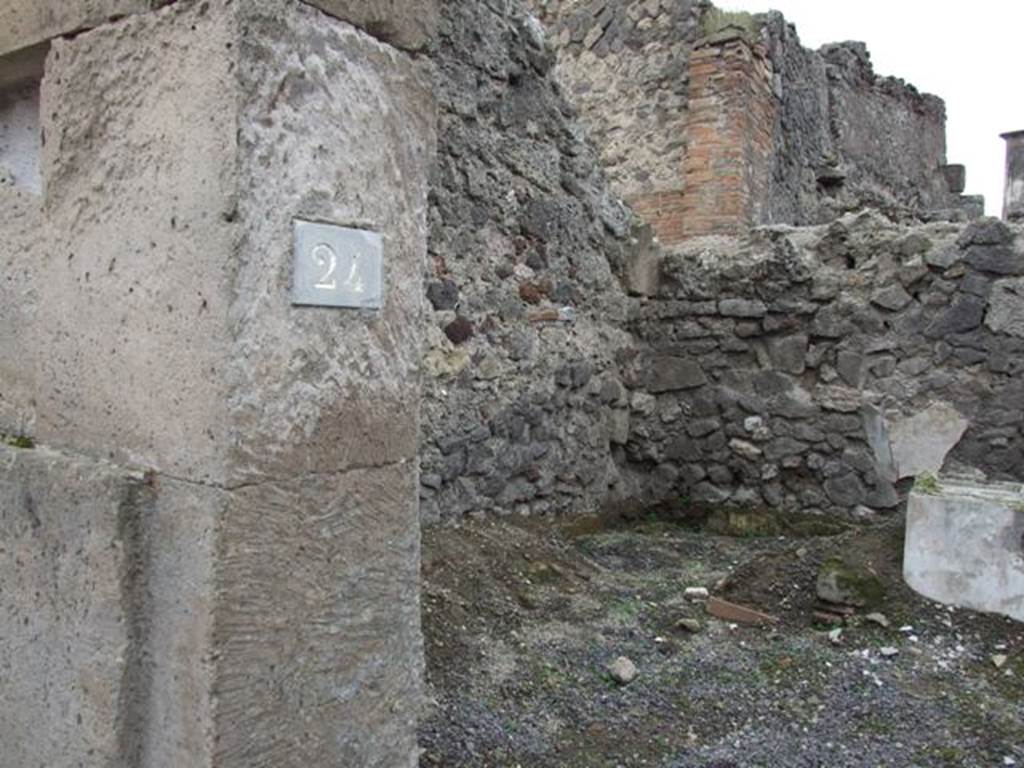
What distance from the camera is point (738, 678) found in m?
2.99

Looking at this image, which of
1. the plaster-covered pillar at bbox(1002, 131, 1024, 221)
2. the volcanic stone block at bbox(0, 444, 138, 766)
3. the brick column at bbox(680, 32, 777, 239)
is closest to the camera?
the volcanic stone block at bbox(0, 444, 138, 766)

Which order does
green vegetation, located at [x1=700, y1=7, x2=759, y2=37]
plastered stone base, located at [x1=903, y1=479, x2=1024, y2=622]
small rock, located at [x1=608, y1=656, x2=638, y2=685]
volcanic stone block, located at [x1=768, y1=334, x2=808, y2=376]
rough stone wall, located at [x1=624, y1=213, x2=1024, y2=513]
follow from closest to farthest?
1. small rock, located at [x1=608, y1=656, x2=638, y2=685]
2. plastered stone base, located at [x1=903, y1=479, x2=1024, y2=622]
3. rough stone wall, located at [x1=624, y1=213, x2=1024, y2=513]
4. volcanic stone block, located at [x1=768, y1=334, x2=808, y2=376]
5. green vegetation, located at [x1=700, y1=7, x2=759, y2=37]

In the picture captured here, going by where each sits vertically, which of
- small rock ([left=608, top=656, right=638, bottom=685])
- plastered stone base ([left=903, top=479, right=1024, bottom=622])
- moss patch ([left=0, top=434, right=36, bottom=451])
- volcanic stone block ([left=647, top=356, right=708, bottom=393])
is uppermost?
volcanic stone block ([left=647, top=356, right=708, bottom=393])

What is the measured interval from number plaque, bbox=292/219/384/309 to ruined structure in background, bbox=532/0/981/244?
5759mm

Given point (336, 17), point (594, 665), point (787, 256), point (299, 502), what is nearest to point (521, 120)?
point (787, 256)

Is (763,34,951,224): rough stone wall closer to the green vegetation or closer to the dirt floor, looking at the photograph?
the green vegetation

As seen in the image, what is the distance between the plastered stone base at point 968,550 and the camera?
10.9 feet

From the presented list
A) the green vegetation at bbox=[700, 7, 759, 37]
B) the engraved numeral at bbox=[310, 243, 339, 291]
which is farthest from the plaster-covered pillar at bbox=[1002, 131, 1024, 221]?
the engraved numeral at bbox=[310, 243, 339, 291]

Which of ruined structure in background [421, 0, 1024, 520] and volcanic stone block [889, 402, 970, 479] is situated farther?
volcanic stone block [889, 402, 970, 479]

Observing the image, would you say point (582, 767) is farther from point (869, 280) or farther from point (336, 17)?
point (869, 280)

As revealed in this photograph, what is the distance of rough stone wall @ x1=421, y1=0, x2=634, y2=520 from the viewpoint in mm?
4031

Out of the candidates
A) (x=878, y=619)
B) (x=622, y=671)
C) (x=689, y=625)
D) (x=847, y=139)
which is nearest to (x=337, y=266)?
(x=622, y=671)

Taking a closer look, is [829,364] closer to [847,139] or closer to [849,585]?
[849,585]

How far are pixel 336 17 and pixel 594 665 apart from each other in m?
2.25
